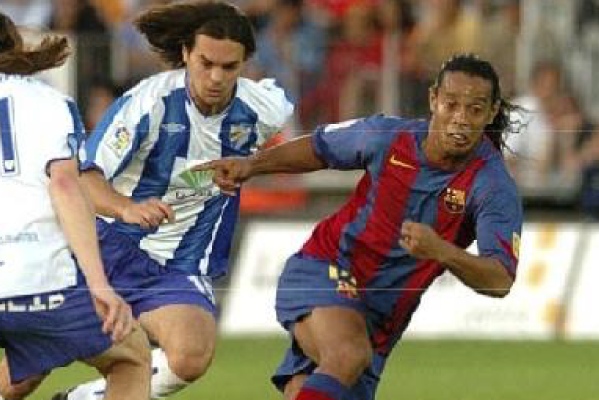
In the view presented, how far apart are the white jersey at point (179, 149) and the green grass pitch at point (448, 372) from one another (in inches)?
108

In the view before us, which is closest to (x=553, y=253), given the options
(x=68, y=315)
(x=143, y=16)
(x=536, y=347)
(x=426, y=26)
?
(x=536, y=347)

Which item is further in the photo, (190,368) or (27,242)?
(190,368)

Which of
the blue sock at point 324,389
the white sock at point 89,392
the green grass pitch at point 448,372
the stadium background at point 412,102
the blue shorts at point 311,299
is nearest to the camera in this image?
the blue sock at point 324,389

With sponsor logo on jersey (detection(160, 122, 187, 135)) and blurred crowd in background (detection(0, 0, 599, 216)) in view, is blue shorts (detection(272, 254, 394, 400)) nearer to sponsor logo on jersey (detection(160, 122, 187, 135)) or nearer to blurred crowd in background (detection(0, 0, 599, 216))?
sponsor logo on jersey (detection(160, 122, 187, 135))

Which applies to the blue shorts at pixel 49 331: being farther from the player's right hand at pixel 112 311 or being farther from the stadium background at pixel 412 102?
the stadium background at pixel 412 102

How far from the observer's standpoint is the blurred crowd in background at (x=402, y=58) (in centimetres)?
1719

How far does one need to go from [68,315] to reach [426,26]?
35.0 ft

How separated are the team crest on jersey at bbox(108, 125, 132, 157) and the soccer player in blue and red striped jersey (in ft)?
1.26

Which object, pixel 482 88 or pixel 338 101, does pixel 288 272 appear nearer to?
pixel 482 88

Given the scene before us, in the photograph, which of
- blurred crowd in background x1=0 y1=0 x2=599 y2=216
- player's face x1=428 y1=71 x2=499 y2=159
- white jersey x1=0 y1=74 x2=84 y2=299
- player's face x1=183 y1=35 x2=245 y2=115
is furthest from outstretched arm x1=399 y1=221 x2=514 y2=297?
blurred crowd in background x1=0 y1=0 x2=599 y2=216

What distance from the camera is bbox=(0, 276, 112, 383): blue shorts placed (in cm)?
743

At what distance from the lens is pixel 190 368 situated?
9.61 meters

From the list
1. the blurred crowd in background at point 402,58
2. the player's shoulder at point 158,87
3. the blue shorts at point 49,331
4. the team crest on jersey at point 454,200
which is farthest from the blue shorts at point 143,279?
the blurred crowd in background at point 402,58

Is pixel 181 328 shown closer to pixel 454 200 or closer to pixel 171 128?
pixel 171 128
